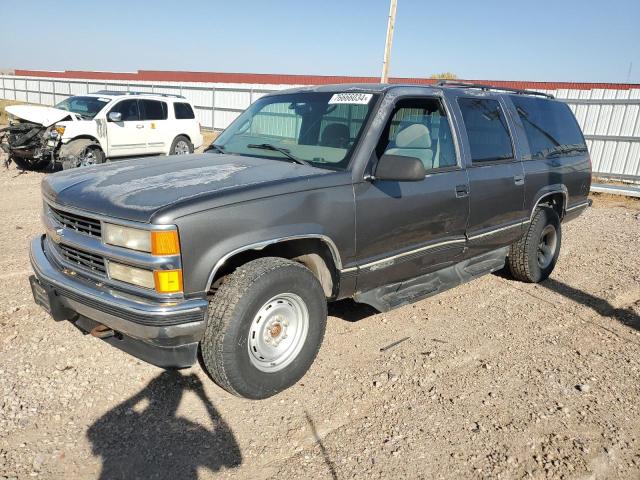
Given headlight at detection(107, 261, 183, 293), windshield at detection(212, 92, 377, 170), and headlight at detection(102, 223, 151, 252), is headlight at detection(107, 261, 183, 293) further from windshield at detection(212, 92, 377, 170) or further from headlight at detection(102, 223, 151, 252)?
windshield at detection(212, 92, 377, 170)

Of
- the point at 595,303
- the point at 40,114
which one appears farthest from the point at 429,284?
the point at 40,114

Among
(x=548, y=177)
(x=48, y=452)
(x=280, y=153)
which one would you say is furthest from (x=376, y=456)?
(x=548, y=177)

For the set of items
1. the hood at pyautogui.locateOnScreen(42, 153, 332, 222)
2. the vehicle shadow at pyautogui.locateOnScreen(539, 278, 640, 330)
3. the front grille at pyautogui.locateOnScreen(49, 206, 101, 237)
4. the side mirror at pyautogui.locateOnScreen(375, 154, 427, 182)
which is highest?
the side mirror at pyautogui.locateOnScreen(375, 154, 427, 182)

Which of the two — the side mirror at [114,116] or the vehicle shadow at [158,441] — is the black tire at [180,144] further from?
the vehicle shadow at [158,441]

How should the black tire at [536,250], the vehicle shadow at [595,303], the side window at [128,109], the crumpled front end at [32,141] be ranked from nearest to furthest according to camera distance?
the vehicle shadow at [595,303] → the black tire at [536,250] → the crumpled front end at [32,141] → the side window at [128,109]

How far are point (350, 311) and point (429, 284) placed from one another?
2.67 feet

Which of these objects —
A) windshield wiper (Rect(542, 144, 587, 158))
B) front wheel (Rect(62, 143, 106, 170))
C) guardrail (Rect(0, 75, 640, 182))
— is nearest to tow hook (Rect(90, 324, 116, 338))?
windshield wiper (Rect(542, 144, 587, 158))

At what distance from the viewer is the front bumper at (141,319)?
8.80 feet

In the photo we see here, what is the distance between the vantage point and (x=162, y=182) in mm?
3121

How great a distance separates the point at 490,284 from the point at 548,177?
1275 millimetres

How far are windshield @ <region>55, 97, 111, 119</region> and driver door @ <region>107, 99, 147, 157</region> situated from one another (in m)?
0.36

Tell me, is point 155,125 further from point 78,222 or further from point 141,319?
point 141,319

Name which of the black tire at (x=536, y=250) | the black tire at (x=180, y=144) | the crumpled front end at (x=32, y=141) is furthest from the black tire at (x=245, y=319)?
the black tire at (x=180, y=144)

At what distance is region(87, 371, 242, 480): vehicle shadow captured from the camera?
2.55m
